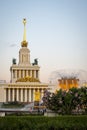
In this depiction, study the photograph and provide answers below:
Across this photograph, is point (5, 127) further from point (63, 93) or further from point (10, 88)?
point (10, 88)

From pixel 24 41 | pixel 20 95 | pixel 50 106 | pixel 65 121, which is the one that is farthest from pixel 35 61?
pixel 65 121

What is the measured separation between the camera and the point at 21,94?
106 meters

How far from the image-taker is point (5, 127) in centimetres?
2936

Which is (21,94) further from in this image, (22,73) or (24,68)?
(24,68)

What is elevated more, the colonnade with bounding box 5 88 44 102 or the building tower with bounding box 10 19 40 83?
the building tower with bounding box 10 19 40 83

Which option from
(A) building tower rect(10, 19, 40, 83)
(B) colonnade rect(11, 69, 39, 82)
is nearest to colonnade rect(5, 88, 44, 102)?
(A) building tower rect(10, 19, 40, 83)

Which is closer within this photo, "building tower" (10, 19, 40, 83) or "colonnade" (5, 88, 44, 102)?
"colonnade" (5, 88, 44, 102)

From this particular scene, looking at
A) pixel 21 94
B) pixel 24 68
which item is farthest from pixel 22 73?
pixel 21 94

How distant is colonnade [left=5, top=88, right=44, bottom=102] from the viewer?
349 ft

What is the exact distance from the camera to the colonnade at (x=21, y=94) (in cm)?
10638

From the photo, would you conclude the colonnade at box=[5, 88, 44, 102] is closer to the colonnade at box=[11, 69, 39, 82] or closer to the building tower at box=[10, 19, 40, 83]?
the building tower at box=[10, 19, 40, 83]

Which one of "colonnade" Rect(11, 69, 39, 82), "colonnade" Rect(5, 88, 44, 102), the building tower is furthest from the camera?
"colonnade" Rect(11, 69, 39, 82)

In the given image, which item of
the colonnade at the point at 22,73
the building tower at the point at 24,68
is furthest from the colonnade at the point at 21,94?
the colonnade at the point at 22,73

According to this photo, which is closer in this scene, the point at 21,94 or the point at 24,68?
the point at 21,94
